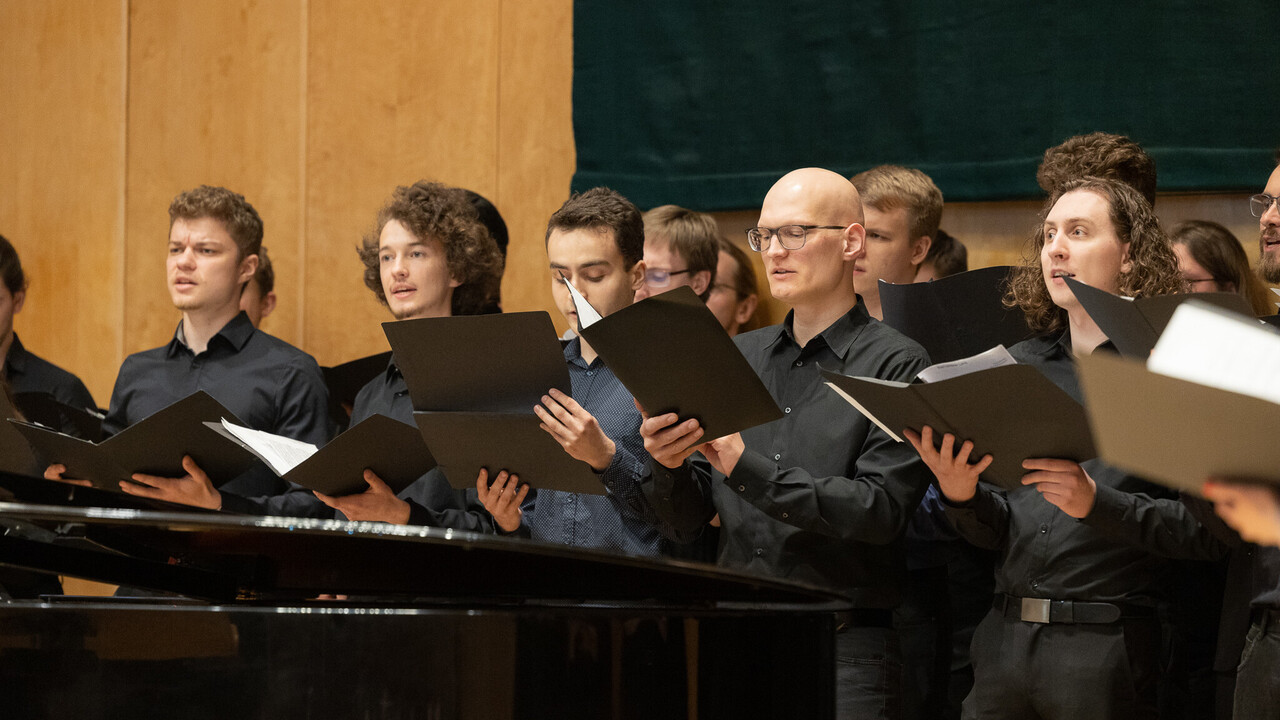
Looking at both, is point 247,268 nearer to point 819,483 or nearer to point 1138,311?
point 819,483

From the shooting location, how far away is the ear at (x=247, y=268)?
3.53m

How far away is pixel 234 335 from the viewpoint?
3.42 m

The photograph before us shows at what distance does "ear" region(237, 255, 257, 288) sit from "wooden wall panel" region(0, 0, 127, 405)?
185cm

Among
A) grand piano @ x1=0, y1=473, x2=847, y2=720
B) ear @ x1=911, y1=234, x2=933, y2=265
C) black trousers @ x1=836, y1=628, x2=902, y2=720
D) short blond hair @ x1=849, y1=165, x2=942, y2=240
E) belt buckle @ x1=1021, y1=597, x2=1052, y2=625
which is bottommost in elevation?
black trousers @ x1=836, y1=628, x2=902, y2=720

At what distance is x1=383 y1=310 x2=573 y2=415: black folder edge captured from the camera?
2.20 metres

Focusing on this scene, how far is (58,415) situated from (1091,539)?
2.34 metres

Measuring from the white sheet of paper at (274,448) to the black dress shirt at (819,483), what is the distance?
0.70m

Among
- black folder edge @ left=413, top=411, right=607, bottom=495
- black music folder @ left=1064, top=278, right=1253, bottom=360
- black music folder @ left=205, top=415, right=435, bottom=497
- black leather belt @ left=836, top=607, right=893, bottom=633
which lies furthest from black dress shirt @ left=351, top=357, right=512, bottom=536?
black music folder @ left=1064, top=278, right=1253, bottom=360

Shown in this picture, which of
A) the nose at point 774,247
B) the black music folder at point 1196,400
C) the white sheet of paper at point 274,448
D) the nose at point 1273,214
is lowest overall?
the white sheet of paper at point 274,448

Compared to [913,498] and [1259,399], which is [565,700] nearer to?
[1259,399]

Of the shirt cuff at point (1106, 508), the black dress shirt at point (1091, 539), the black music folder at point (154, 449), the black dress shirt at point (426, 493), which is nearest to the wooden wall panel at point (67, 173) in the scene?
the black dress shirt at point (426, 493)

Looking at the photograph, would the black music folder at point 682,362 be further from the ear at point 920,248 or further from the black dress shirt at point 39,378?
the black dress shirt at point 39,378

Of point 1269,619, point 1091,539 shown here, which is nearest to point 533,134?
point 1091,539

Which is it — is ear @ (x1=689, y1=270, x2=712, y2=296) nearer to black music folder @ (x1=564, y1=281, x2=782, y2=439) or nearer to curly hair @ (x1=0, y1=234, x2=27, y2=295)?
black music folder @ (x1=564, y1=281, x2=782, y2=439)
